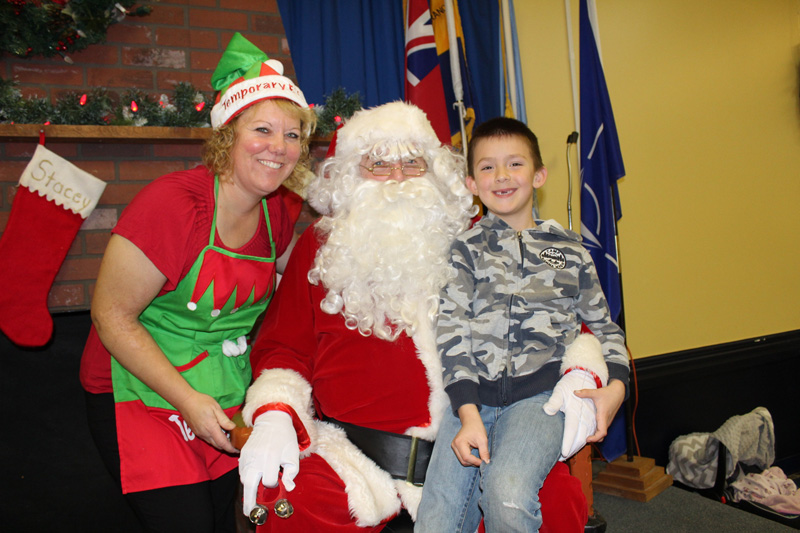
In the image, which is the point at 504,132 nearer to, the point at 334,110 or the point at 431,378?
the point at 431,378

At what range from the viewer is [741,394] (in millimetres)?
4465

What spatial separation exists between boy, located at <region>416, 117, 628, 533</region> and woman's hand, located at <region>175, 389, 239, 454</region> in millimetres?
625

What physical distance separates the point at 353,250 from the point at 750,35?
461cm

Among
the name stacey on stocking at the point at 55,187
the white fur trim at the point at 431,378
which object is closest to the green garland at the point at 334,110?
the name stacey on stocking at the point at 55,187

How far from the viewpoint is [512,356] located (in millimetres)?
1641

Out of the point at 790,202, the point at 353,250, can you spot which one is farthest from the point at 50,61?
the point at 790,202

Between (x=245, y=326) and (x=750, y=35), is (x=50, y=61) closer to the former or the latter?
(x=245, y=326)

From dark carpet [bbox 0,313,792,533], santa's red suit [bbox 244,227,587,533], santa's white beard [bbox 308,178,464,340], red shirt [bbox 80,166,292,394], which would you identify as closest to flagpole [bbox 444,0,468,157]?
santa's white beard [bbox 308,178,464,340]

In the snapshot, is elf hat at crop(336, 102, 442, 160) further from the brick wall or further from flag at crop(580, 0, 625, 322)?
flag at crop(580, 0, 625, 322)

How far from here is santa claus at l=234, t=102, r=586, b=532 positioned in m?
1.56

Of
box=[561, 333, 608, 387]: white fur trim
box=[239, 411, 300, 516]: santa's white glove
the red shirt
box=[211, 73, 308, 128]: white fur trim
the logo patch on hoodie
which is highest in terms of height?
box=[211, 73, 308, 128]: white fur trim

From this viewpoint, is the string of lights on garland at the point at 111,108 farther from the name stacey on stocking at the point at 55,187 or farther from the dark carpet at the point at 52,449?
the dark carpet at the point at 52,449

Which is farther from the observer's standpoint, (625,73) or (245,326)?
(625,73)

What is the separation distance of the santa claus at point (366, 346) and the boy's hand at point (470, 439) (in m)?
0.22
